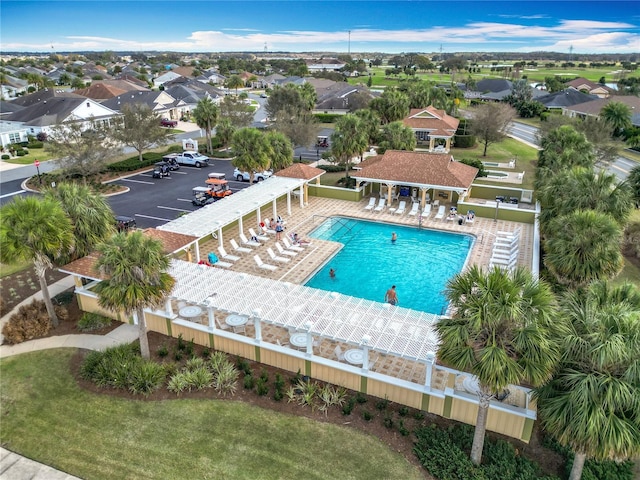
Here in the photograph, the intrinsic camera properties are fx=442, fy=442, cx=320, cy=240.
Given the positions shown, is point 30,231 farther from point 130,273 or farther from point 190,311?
point 190,311

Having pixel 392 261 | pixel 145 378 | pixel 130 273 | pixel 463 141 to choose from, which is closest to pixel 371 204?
pixel 392 261

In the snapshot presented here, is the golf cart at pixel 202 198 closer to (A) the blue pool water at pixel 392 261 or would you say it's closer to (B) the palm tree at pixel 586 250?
(A) the blue pool water at pixel 392 261

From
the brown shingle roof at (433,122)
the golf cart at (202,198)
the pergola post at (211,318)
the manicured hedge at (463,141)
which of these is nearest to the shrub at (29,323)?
the pergola post at (211,318)

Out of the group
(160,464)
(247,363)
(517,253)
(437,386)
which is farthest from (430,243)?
(160,464)

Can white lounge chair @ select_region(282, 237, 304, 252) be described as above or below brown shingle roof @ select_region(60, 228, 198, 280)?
below

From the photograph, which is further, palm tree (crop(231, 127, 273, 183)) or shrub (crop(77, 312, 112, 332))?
palm tree (crop(231, 127, 273, 183))

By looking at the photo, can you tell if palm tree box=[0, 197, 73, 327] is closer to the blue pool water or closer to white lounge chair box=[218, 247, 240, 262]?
white lounge chair box=[218, 247, 240, 262]

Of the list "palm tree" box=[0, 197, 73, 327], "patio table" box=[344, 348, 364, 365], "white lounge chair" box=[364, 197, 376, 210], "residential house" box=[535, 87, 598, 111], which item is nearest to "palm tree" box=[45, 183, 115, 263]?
"palm tree" box=[0, 197, 73, 327]
